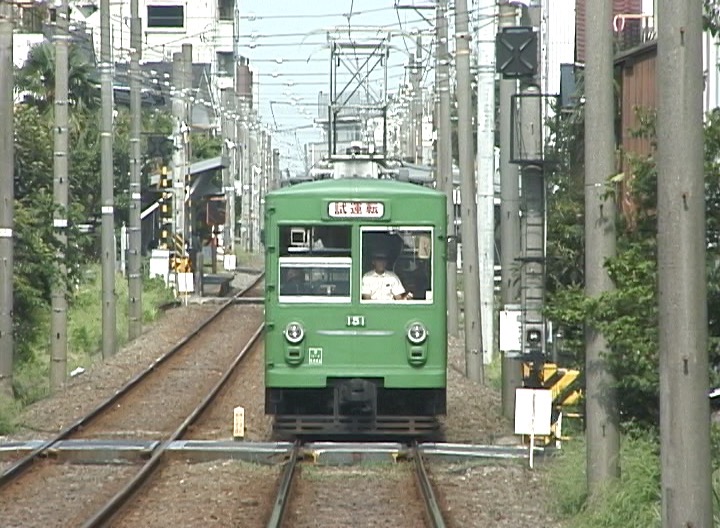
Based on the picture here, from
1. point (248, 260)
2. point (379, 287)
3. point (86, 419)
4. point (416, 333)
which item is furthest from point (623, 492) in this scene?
point (248, 260)

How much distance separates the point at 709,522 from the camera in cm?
859

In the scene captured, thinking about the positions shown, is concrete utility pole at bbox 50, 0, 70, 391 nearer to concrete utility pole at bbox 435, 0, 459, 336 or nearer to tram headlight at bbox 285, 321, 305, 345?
concrete utility pole at bbox 435, 0, 459, 336

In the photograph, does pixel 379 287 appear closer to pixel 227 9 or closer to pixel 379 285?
pixel 379 285

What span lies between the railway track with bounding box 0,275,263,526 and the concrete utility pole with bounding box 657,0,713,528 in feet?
18.2

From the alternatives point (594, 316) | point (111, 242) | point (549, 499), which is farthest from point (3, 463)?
point (111, 242)

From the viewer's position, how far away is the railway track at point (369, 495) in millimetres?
13266

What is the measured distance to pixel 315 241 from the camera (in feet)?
57.5

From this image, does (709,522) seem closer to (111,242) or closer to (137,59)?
(111,242)

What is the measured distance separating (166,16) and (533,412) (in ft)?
298

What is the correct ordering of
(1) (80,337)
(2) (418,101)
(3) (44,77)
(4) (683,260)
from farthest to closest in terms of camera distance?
(2) (418,101)
(3) (44,77)
(1) (80,337)
(4) (683,260)

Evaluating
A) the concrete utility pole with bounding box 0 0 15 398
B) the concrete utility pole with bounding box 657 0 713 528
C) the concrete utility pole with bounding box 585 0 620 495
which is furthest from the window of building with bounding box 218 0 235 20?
the concrete utility pole with bounding box 657 0 713 528

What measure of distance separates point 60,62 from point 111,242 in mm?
6270

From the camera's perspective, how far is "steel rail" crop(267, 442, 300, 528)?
12695mm

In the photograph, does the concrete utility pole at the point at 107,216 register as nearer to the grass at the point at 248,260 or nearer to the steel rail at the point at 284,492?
the steel rail at the point at 284,492
